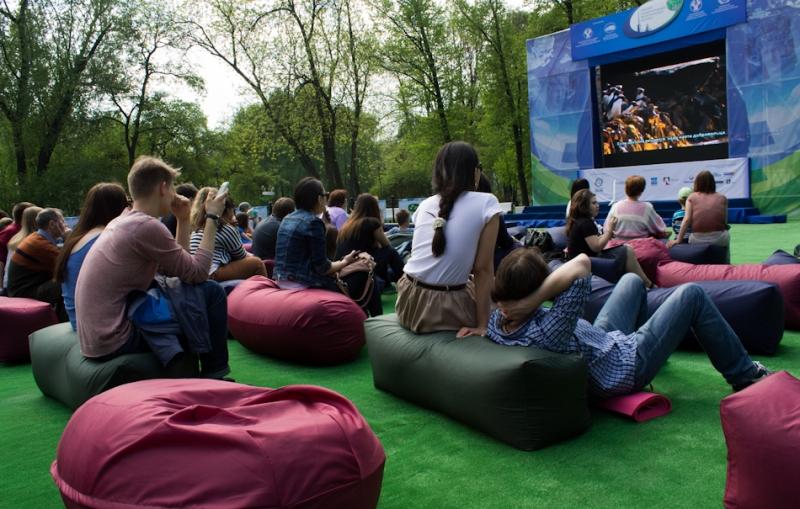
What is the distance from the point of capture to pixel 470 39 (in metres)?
29.5

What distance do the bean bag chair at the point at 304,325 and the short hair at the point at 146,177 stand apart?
144 centimetres

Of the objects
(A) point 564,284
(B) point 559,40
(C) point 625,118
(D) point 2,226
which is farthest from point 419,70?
(A) point 564,284

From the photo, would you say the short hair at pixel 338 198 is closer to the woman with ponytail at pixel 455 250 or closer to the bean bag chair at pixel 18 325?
the bean bag chair at pixel 18 325

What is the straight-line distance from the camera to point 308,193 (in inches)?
203

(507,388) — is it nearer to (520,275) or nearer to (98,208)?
(520,275)

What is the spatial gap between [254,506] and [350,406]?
0.55m

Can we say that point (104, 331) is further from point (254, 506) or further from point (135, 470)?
A: point (254, 506)

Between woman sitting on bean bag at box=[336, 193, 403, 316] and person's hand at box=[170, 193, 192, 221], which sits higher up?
person's hand at box=[170, 193, 192, 221]

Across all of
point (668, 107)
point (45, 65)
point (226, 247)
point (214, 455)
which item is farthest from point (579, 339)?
point (45, 65)

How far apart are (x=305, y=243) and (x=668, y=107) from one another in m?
16.8

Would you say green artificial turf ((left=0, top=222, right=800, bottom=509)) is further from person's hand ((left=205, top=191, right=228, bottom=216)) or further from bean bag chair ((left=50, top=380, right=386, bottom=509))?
person's hand ((left=205, top=191, right=228, bottom=216))

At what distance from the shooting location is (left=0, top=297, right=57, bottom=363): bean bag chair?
5.50 metres

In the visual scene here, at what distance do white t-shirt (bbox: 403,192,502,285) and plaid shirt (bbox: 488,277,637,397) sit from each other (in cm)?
34

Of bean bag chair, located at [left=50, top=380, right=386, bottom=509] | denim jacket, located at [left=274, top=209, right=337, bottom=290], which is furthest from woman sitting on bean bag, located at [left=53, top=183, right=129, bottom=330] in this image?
bean bag chair, located at [left=50, top=380, right=386, bottom=509]
